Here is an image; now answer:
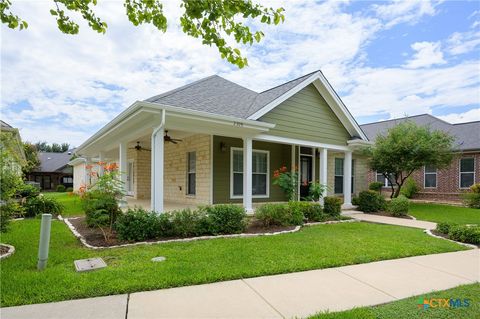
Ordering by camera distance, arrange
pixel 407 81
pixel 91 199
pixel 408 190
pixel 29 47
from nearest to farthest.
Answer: pixel 91 199 < pixel 29 47 < pixel 407 81 < pixel 408 190

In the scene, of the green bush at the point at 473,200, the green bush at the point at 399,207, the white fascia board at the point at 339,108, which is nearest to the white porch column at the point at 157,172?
the white fascia board at the point at 339,108

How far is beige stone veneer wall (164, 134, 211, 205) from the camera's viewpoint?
33.7ft

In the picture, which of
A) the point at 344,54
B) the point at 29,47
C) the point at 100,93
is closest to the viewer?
the point at 29,47

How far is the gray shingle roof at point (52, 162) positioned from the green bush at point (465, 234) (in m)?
39.1

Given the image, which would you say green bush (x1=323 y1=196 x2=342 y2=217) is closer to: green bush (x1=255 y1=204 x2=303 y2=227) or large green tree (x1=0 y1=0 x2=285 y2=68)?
green bush (x1=255 y1=204 x2=303 y2=227)

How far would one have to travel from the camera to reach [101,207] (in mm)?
6395

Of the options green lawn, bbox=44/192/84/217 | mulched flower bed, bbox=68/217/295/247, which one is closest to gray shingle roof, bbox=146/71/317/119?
mulched flower bed, bbox=68/217/295/247

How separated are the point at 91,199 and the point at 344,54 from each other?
33.5ft

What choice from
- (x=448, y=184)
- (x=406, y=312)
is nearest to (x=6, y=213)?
(x=406, y=312)

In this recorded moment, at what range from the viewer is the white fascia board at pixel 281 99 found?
9.03 m

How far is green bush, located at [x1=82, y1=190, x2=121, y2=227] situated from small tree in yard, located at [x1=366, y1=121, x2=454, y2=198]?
1166 centimetres

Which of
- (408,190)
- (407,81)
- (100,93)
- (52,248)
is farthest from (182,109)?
(408,190)

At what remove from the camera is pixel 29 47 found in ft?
25.7

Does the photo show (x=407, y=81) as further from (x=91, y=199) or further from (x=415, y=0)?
(x=91, y=199)
